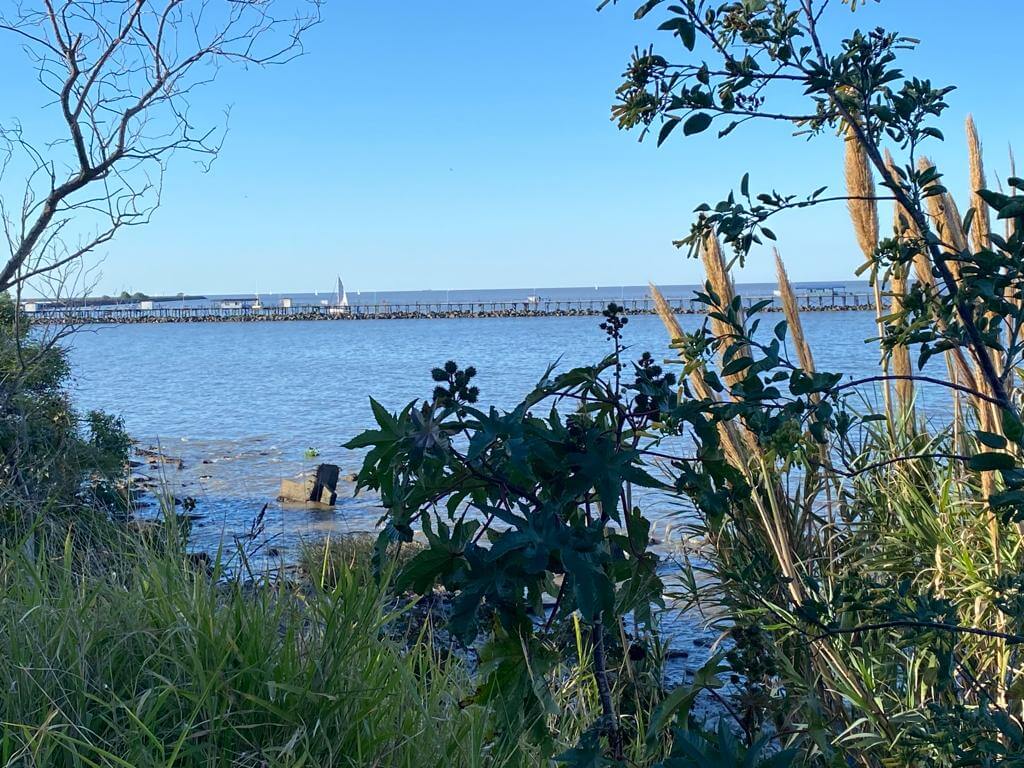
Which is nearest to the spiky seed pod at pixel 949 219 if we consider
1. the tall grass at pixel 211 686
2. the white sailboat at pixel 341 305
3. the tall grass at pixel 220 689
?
the tall grass at pixel 220 689

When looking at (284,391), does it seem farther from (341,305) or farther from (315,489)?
(341,305)

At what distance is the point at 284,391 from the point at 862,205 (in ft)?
94.2

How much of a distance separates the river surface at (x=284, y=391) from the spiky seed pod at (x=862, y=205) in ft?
3.83

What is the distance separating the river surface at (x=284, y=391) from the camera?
39.0ft

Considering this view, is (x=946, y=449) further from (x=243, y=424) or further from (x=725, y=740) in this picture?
(x=243, y=424)

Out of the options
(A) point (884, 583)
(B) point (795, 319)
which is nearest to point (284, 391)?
(B) point (795, 319)

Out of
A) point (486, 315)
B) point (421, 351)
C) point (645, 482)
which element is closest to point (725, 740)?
point (645, 482)

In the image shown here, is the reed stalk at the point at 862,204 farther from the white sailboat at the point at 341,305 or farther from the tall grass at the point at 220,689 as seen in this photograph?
the white sailboat at the point at 341,305

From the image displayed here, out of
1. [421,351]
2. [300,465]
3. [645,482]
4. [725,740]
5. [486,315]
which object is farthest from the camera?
[486,315]

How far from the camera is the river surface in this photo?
39.0 ft

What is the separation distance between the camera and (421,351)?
55219 millimetres

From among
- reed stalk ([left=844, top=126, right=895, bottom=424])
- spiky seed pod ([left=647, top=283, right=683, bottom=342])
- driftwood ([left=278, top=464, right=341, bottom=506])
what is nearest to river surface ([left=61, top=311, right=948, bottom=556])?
driftwood ([left=278, top=464, right=341, bottom=506])

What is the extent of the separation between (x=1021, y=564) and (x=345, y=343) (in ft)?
215

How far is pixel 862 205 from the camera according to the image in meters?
3.81
